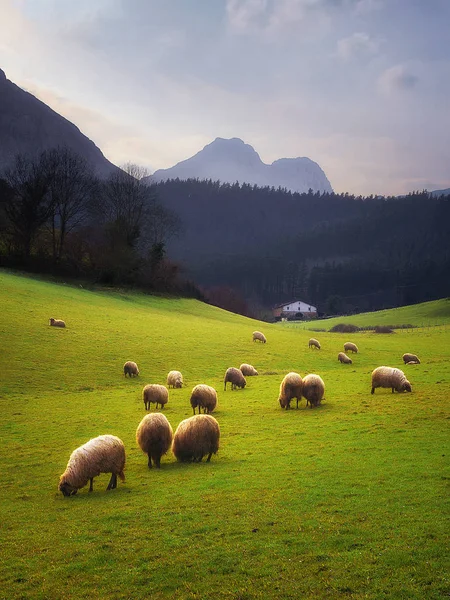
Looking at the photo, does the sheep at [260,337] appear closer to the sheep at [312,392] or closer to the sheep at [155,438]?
the sheep at [312,392]

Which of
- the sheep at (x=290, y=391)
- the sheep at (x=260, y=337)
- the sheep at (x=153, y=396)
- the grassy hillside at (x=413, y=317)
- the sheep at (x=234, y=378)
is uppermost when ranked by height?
the grassy hillside at (x=413, y=317)

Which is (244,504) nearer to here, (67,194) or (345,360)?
(345,360)

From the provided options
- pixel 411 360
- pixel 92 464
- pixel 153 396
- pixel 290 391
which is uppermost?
pixel 411 360

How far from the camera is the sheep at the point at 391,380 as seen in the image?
21.7 m

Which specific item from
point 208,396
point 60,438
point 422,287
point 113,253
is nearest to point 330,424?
point 208,396

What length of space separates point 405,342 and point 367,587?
46896 millimetres

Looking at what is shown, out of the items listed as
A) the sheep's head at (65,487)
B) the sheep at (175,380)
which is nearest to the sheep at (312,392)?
the sheep at (175,380)

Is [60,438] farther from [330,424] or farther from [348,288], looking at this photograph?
[348,288]

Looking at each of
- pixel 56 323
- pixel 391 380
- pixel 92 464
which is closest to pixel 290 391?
pixel 391 380

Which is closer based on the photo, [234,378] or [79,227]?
[234,378]

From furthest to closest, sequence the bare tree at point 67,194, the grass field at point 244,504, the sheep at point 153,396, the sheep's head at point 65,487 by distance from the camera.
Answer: the bare tree at point 67,194 < the sheep at point 153,396 < the sheep's head at point 65,487 < the grass field at point 244,504

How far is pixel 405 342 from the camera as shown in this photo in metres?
49.9

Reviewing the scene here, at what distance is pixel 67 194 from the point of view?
71875mm

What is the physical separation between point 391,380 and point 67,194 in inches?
2492
